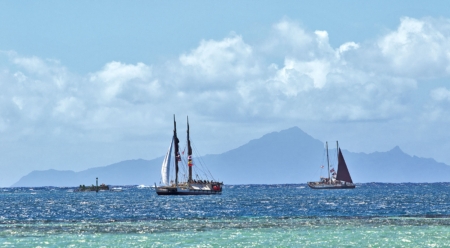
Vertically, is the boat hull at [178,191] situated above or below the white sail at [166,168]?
below

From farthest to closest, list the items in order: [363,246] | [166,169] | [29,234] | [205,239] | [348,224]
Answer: [166,169] < [348,224] < [29,234] < [205,239] < [363,246]

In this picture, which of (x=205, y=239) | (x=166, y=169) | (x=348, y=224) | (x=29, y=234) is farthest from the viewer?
(x=166, y=169)

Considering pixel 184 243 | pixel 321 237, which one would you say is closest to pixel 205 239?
pixel 184 243

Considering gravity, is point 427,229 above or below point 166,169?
below

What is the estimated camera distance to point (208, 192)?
594 feet

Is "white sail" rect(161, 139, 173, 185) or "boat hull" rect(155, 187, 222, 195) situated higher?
"white sail" rect(161, 139, 173, 185)

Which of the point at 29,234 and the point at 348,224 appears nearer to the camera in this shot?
the point at 29,234

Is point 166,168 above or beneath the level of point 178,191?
above

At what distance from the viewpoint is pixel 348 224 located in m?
71.1

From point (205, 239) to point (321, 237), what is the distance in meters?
8.97

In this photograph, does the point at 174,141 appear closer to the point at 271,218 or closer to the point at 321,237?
the point at 271,218

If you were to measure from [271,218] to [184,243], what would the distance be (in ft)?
89.2

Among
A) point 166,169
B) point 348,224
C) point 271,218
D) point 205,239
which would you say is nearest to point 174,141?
point 166,169

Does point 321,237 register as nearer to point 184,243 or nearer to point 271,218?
point 184,243
